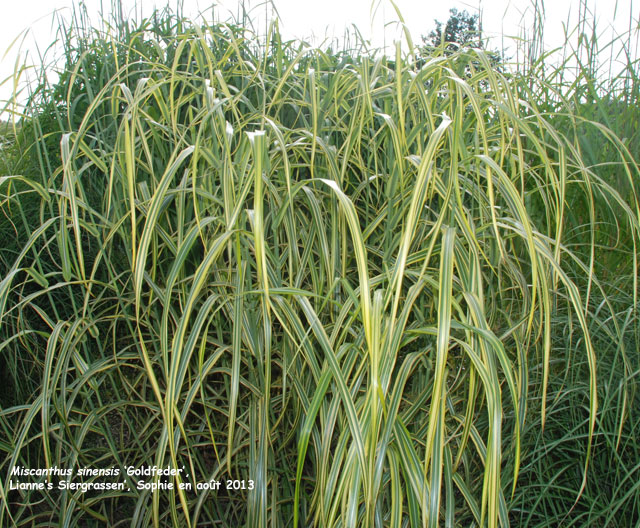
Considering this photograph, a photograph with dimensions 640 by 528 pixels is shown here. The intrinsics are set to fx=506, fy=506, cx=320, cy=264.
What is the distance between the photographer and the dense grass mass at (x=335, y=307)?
0.79 m

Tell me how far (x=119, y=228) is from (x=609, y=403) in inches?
42.7

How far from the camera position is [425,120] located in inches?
41.1

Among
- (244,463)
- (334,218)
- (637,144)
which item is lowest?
(244,463)

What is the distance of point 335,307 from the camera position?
1.02 metres

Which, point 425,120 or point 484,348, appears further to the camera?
point 425,120

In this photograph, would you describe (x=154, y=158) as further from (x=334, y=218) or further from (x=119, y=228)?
(x=334, y=218)

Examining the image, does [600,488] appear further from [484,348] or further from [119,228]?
[119,228]

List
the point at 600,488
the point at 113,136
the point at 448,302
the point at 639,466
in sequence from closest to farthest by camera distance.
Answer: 1. the point at 448,302
2. the point at 639,466
3. the point at 600,488
4. the point at 113,136

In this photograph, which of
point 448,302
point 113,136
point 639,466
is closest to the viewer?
point 448,302

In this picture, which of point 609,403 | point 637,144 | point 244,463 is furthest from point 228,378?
point 637,144

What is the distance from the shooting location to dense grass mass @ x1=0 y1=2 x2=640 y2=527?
79cm

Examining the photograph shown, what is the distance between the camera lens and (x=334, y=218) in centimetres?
101

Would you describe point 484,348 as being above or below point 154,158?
below

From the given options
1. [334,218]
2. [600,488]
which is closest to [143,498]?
[334,218]
